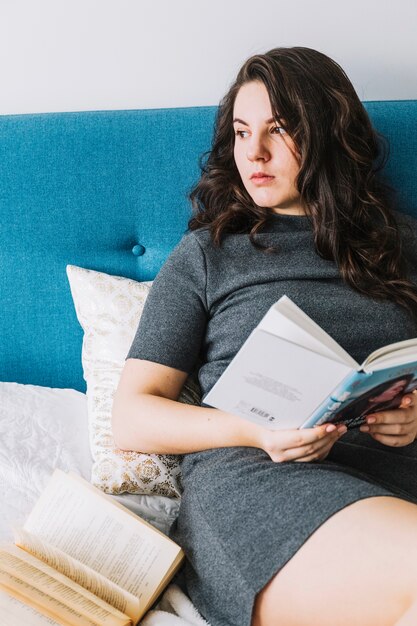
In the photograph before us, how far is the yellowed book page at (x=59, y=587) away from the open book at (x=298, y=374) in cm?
35

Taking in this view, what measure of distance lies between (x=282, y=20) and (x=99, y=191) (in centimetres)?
61

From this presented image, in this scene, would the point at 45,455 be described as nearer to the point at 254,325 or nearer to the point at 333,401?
the point at 254,325

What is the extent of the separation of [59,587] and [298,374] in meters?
0.49

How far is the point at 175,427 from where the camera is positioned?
1215mm

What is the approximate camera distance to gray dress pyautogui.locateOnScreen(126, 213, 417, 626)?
1041mm

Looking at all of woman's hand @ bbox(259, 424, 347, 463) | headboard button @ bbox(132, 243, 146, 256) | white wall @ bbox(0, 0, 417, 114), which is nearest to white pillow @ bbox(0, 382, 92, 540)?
headboard button @ bbox(132, 243, 146, 256)

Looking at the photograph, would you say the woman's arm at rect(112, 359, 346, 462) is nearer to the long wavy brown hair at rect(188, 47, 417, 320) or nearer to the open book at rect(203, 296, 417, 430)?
the open book at rect(203, 296, 417, 430)

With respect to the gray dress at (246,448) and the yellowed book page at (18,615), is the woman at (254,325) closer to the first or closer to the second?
the gray dress at (246,448)

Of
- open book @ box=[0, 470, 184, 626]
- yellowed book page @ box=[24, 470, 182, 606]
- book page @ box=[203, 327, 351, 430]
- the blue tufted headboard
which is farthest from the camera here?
the blue tufted headboard

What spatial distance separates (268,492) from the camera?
3.57 feet

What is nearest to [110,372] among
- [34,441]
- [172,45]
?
[34,441]

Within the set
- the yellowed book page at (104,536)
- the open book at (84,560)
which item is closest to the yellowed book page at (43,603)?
the open book at (84,560)

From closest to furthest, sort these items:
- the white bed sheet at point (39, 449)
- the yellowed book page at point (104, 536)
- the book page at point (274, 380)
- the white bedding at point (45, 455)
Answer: the book page at point (274, 380) → the yellowed book page at point (104, 536) → the white bedding at point (45, 455) → the white bed sheet at point (39, 449)

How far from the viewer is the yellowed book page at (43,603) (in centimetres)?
99
